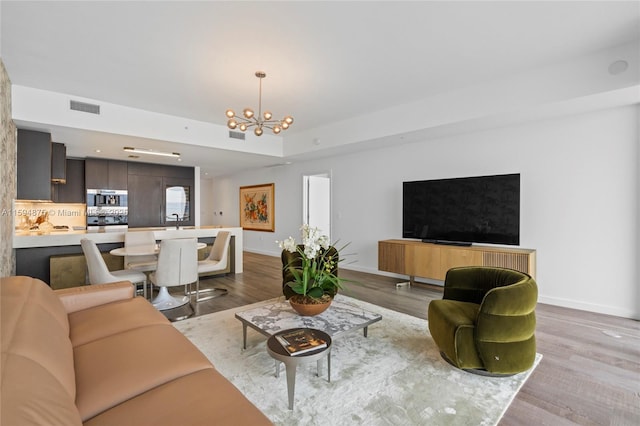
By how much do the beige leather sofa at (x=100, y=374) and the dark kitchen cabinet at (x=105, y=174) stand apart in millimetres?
6061

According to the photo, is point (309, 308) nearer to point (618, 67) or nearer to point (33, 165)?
point (618, 67)

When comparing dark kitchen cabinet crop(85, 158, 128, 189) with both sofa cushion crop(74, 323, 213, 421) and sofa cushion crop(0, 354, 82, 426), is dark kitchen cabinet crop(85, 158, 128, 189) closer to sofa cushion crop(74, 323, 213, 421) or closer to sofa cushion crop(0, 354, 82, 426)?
sofa cushion crop(74, 323, 213, 421)

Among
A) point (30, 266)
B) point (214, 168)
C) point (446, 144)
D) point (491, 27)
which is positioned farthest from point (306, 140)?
point (30, 266)

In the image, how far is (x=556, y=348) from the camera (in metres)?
2.94

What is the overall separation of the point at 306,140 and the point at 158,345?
5194mm

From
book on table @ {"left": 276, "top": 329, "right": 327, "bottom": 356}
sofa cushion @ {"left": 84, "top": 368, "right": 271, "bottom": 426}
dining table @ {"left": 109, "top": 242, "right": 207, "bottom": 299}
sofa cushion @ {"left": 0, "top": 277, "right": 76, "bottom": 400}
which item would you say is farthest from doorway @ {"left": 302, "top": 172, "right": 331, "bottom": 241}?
sofa cushion @ {"left": 84, "top": 368, "right": 271, "bottom": 426}

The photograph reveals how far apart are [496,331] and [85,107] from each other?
18.6 feet

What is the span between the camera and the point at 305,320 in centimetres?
271

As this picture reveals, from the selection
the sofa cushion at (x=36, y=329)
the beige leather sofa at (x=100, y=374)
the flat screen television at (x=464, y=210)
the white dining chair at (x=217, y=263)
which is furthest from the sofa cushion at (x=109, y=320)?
the flat screen television at (x=464, y=210)

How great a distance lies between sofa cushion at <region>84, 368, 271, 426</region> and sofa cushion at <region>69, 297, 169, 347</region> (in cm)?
88

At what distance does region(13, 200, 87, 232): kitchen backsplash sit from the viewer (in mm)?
6426

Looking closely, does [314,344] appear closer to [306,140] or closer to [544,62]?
[544,62]

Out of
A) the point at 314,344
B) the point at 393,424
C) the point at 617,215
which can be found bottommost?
the point at 393,424

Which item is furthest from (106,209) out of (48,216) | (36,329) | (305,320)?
(36,329)
